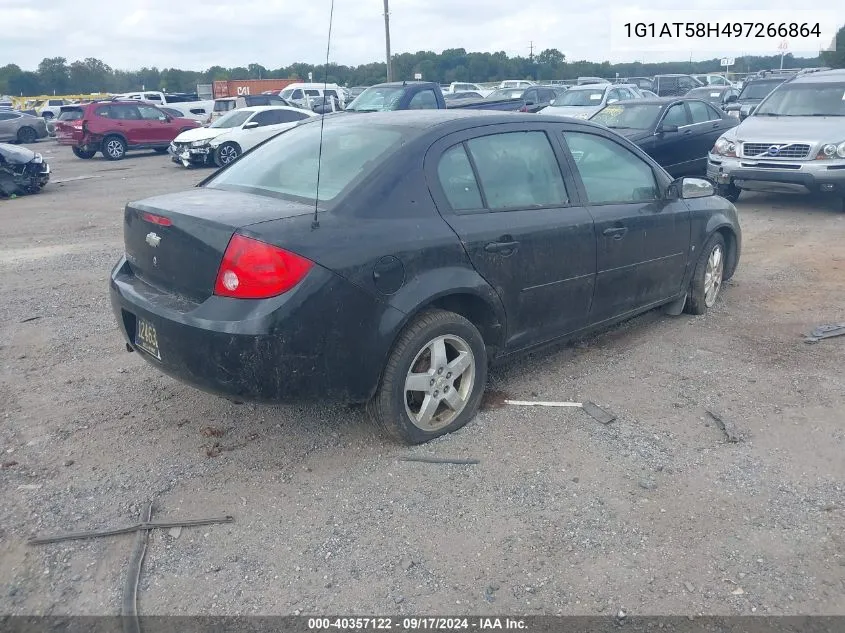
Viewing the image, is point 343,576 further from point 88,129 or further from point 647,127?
point 88,129

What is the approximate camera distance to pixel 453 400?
3928mm

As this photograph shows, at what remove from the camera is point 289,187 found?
3.97 m

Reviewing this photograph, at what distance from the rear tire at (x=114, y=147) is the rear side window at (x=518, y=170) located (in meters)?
20.2

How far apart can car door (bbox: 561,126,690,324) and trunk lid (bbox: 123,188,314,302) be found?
191cm

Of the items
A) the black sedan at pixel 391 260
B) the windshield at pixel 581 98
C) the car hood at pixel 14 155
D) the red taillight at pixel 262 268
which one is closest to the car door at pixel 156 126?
the car hood at pixel 14 155

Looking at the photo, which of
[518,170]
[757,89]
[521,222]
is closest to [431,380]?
[521,222]

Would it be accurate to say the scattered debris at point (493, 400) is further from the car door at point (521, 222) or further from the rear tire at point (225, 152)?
the rear tire at point (225, 152)

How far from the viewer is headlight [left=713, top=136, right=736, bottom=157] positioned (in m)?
10.5

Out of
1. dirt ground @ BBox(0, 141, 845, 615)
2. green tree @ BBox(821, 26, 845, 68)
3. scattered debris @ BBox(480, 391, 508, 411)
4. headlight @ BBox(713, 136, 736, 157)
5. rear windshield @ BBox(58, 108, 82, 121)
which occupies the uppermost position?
green tree @ BBox(821, 26, 845, 68)

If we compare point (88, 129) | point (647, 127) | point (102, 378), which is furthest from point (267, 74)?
point (102, 378)

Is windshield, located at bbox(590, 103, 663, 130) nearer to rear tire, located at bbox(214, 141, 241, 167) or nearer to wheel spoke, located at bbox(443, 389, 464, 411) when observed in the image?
rear tire, located at bbox(214, 141, 241, 167)

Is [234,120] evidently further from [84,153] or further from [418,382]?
[418,382]

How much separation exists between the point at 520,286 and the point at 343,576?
1879 mm

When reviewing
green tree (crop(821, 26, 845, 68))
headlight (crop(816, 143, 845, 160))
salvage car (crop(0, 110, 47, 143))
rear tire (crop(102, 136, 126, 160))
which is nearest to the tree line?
green tree (crop(821, 26, 845, 68))
